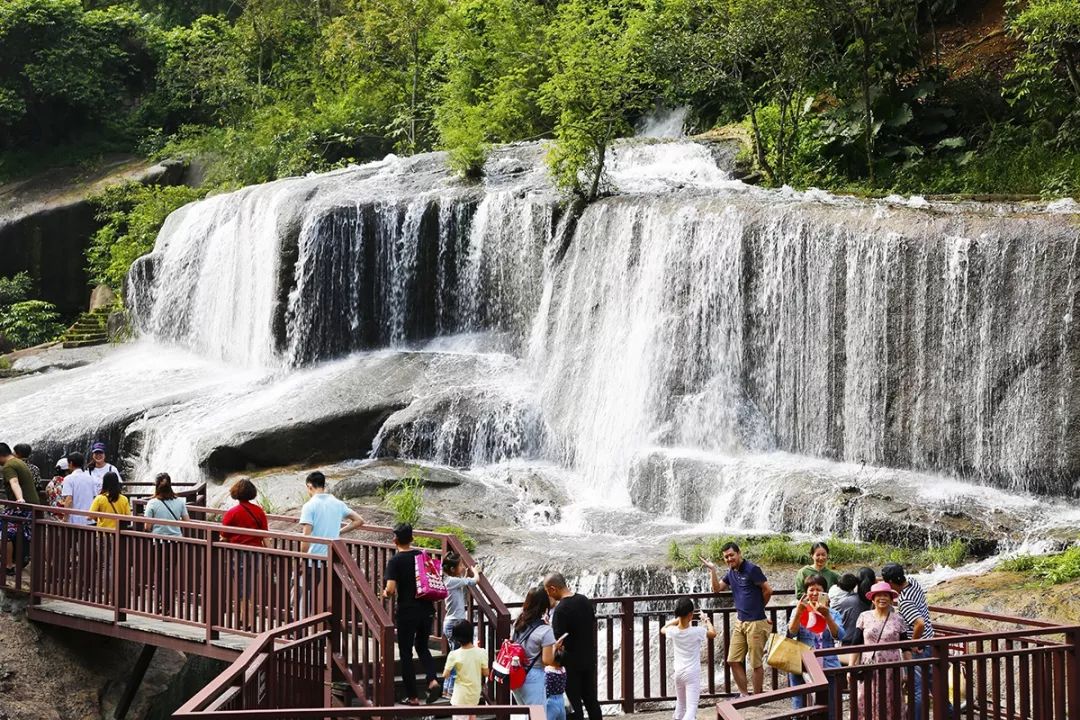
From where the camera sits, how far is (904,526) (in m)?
18.0

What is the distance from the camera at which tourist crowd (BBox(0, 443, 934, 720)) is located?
32.9 feet

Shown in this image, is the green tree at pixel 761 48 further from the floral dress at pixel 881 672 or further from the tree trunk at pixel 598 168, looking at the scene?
the floral dress at pixel 881 672

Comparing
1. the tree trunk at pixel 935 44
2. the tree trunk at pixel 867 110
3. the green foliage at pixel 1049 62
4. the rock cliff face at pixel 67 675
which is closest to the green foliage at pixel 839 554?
the rock cliff face at pixel 67 675

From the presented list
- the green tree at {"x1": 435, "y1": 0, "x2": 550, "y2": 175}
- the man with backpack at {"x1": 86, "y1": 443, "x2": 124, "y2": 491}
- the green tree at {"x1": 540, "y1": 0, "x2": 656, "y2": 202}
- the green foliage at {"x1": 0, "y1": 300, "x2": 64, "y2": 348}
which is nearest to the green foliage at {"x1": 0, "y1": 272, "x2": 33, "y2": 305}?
the green foliage at {"x1": 0, "y1": 300, "x2": 64, "y2": 348}

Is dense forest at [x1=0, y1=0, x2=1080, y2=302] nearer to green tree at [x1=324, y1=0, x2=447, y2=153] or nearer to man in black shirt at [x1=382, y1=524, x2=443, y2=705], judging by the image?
green tree at [x1=324, y1=0, x2=447, y2=153]

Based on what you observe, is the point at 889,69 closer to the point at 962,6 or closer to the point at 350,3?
the point at 962,6

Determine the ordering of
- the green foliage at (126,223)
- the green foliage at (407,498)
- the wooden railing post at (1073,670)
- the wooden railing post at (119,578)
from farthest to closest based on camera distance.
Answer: the green foliage at (126,223)
the green foliage at (407,498)
the wooden railing post at (119,578)
the wooden railing post at (1073,670)

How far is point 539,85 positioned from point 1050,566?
22.0m

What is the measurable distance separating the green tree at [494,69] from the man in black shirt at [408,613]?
22.2 metres

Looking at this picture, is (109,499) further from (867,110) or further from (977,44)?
(977,44)

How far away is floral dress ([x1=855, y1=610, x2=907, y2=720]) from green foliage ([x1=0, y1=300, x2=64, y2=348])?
35.0 meters

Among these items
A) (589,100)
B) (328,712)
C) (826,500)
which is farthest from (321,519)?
(589,100)

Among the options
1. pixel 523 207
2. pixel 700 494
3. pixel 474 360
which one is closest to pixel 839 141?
pixel 523 207

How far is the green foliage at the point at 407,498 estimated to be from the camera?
65.6ft
